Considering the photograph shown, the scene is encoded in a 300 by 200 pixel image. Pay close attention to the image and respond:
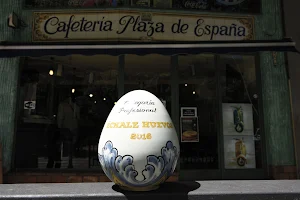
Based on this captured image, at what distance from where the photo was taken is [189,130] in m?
7.21

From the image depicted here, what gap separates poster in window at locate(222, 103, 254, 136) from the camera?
7.30 meters

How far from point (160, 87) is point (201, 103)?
3.81 feet

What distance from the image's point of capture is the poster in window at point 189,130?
718 cm

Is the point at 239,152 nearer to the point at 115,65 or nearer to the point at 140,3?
the point at 115,65

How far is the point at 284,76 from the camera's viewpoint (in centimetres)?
725

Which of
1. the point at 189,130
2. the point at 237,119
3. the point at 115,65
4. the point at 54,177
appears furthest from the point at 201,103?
the point at 54,177

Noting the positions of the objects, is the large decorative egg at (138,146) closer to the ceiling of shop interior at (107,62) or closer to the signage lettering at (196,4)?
the ceiling of shop interior at (107,62)

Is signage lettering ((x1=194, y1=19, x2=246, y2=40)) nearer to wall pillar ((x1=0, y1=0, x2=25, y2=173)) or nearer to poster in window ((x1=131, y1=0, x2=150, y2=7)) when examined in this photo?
poster in window ((x1=131, y1=0, x2=150, y2=7))

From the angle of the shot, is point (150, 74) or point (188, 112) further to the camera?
point (150, 74)

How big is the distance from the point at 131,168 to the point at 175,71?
4.85 m

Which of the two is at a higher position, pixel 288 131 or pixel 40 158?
pixel 288 131

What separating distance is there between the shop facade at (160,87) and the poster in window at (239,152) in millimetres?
25

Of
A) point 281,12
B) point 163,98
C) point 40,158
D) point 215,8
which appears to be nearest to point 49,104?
point 40,158

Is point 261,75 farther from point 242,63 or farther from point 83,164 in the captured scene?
point 83,164
